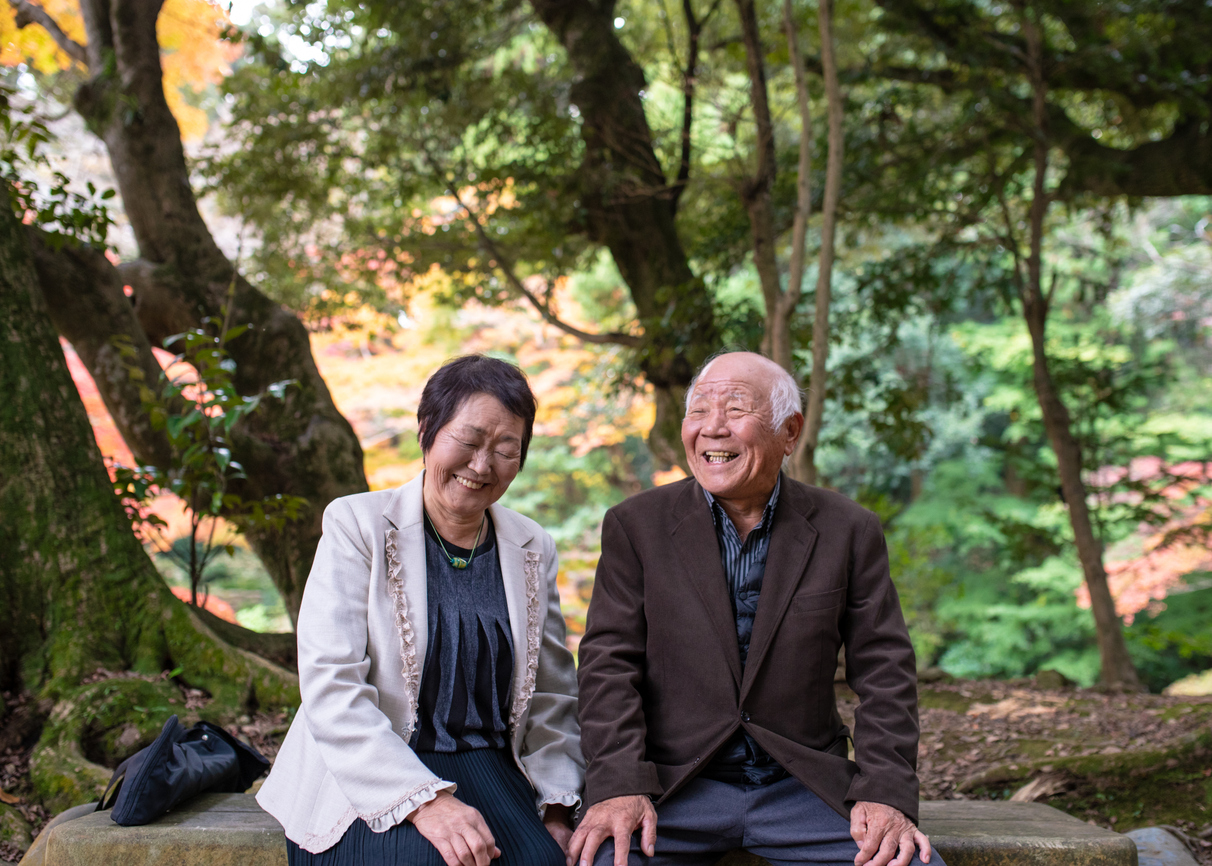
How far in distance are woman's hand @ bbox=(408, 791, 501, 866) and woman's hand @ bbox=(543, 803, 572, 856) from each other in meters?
0.25

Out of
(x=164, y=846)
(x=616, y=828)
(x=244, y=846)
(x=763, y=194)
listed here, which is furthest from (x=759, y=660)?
(x=763, y=194)

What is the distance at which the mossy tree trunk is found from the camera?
2.78 m

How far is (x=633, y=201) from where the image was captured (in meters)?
5.68

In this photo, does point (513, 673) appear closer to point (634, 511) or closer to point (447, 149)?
point (634, 511)

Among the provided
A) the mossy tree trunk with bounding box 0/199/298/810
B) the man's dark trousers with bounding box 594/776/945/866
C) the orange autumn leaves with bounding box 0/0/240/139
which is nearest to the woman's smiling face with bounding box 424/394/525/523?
the man's dark trousers with bounding box 594/776/945/866

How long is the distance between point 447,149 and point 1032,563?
936 centimetres

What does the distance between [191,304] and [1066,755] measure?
4.96 meters

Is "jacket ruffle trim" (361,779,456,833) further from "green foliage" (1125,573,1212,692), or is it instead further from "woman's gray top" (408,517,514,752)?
"green foliage" (1125,573,1212,692)

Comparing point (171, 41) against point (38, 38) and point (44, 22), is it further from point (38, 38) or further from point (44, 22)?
point (44, 22)

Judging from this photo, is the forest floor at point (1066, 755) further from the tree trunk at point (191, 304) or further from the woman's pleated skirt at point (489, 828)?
the tree trunk at point (191, 304)

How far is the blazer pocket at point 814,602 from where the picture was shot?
1.92 m

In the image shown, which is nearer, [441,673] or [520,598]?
[441,673]

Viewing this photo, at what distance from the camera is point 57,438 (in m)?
3.08

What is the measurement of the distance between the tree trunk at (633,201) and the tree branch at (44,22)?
2.90 meters
